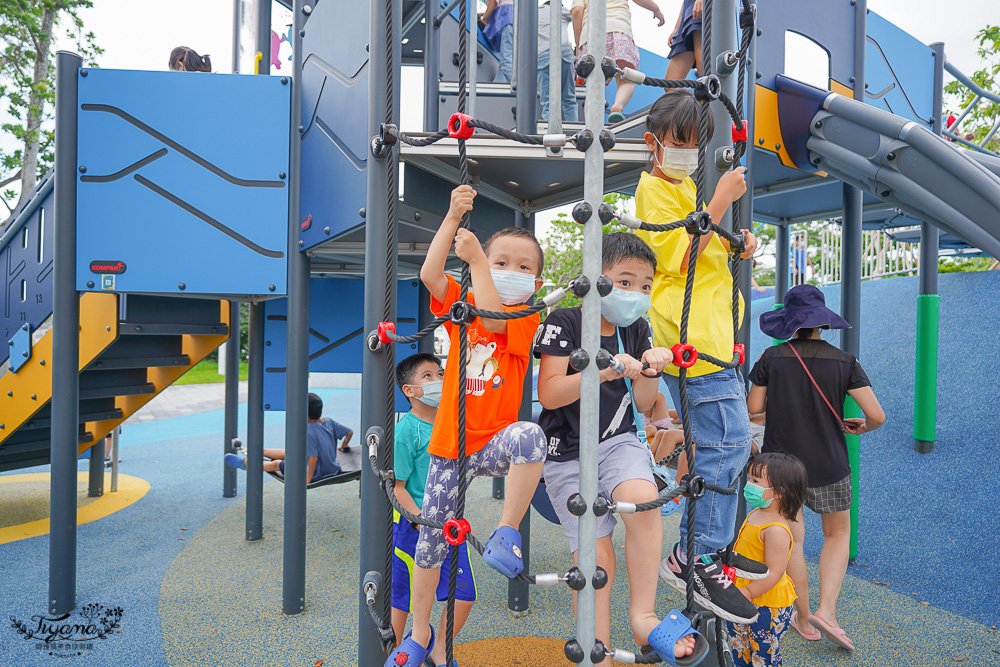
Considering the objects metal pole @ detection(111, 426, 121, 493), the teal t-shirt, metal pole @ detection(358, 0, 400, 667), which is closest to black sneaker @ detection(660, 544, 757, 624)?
metal pole @ detection(358, 0, 400, 667)

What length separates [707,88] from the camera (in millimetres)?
1379

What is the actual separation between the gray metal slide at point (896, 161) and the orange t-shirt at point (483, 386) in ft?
7.38

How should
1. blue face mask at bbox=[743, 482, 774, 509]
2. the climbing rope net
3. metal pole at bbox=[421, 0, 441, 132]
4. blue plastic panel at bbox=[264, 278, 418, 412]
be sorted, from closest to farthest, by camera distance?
the climbing rope net
blue face mask at bbox=[743, 482, 774, 509]
metal pole at bbox=[421, 0, 441, 132]
blue plastic panel at bbox=[264, 278, 418, 412]

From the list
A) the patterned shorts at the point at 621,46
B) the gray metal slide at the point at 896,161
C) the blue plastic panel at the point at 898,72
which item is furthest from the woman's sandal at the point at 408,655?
the blue plastic panel at the point at 898,72

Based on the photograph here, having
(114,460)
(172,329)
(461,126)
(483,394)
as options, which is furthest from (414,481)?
(114,460)

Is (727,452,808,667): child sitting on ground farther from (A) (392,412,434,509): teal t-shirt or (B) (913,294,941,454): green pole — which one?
(B) (913,294,941,454): green pole

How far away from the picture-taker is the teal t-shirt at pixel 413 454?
2502 millimetres

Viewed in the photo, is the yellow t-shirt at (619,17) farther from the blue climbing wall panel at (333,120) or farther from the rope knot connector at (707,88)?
the rope knot connector at (707,88)

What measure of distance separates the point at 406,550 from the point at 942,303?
6.08m

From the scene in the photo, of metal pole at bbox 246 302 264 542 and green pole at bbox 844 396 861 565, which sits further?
metal pole at bbox 246 302 264 542

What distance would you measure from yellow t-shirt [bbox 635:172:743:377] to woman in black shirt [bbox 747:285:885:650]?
122 cm

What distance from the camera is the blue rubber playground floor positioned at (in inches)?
110

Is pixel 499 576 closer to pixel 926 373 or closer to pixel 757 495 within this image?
pixel 757 495

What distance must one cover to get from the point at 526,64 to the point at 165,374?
4122 mm
